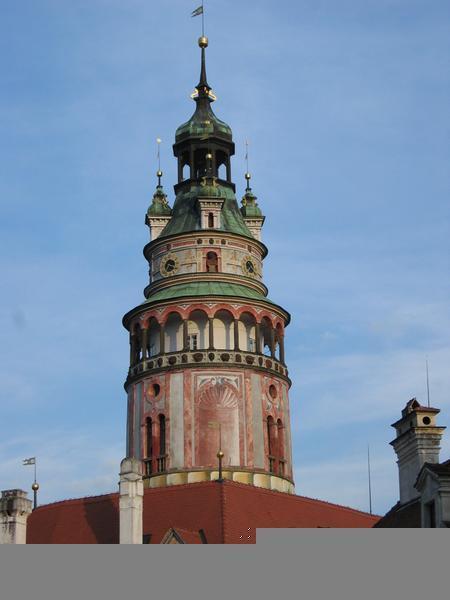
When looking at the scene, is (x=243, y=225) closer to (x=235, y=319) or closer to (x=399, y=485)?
(x=235, y=319)

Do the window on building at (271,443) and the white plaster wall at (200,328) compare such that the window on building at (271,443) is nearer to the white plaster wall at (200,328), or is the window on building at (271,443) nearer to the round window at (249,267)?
the white plaster wall at (200,328)

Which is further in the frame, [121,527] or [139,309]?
[139,309]

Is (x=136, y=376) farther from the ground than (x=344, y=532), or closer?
farther from the ground

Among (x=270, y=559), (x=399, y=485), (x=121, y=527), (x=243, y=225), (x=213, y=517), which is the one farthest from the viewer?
(x=243, y=225)

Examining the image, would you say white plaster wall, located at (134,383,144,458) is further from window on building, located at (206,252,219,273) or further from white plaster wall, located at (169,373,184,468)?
window on building, located at (206,252,219,273)

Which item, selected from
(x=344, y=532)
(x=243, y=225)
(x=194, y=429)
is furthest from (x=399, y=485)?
(x=243, y=225)

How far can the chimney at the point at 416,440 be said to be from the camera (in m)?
36.2

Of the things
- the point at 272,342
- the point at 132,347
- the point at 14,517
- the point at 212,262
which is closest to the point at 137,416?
the point at 132,347

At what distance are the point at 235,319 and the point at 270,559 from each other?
28.3 metres

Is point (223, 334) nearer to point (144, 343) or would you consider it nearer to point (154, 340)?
point (154, 340)

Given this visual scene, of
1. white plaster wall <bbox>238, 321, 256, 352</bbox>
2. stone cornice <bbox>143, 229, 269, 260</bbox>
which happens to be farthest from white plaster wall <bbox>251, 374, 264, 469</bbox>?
stone cornice <bbox>143, 229, 269, 260</bbox>

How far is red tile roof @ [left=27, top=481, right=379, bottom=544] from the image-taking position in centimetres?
4628

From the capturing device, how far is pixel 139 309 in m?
57.3

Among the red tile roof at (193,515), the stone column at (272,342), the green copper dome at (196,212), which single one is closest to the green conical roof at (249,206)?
the green copper dome at (196,212)
